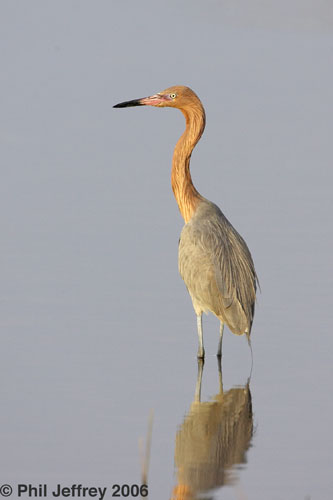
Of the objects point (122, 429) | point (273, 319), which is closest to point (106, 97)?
point (273, 319)

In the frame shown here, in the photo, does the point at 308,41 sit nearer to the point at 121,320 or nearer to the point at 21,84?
the point at 21,84

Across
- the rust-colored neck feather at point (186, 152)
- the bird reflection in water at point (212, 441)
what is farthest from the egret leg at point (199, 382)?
the rust-colored neck feather at point (186, 152)

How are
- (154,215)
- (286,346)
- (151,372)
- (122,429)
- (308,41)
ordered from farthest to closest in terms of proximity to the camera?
(308,41) → (154,215) → (286,346) → (151,372) → (122,429)

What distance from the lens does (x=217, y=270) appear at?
9.59 meters

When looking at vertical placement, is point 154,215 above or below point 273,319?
above

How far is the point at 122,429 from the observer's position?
7668 millimetres

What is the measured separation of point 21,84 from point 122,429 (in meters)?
9.49

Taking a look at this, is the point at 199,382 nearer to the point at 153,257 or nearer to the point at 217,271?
the point at 217,271

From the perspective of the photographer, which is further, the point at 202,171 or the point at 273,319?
the point at 202,171
